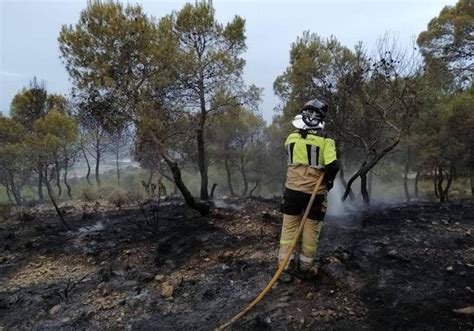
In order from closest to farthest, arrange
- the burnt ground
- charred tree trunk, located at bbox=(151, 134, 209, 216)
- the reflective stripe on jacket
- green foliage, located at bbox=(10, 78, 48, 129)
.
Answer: the burnt ground → the reflective stripe on jacket → charred tree trunk, located at bbox=(151, 134, 209, 216) → green foliage, located at bbox=(10, 78, 48, 129)

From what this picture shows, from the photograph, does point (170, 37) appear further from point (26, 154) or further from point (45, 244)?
point (26, 154)

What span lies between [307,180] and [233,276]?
212 centimetres

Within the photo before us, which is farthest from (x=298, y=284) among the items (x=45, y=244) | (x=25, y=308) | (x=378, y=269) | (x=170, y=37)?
(x=170, y=37)

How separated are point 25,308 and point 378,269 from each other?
551 cm

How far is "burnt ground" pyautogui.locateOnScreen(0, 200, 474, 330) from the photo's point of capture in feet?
16.6

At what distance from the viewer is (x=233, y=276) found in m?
6.61

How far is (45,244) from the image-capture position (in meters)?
9.81

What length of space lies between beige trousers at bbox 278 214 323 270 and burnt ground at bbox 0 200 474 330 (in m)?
0.34

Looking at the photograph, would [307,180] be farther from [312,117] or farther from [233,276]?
[233,276]

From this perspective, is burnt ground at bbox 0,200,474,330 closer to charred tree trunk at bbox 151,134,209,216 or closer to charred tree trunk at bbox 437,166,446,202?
charred tree trunk at bbox 151,134,209,216

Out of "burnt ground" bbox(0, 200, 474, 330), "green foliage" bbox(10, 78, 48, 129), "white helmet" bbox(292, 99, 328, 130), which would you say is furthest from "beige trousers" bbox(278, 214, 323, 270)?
"green foliage" bbox(10, 78, 48, 129)

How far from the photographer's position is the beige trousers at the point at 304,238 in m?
5.68

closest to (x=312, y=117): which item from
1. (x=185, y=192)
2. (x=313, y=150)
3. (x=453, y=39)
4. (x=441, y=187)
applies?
(x=313, y=150)

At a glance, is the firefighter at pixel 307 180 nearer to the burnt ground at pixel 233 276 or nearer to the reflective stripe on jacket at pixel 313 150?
the reflective stripe on jacket at pixel 313 150
